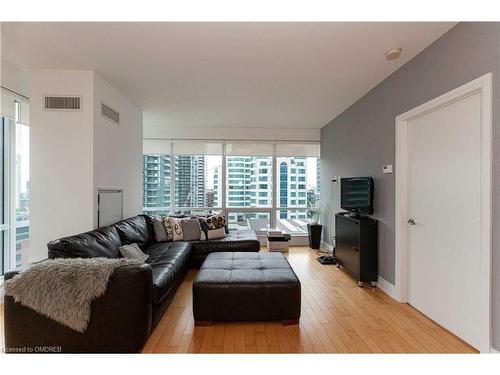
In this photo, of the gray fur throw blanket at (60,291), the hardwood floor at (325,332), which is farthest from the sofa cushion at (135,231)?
the gray fur throw blanket at (60,291)

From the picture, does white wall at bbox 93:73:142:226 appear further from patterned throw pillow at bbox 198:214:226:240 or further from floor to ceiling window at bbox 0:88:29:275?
patterned throw pillow at bbox 198:214:226:240

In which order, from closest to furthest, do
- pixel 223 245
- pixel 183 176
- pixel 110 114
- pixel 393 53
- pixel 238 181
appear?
pixel 393 53 → pixel 110 114 → pixel 223 245 → pixel 183 176 → pixel 238 181

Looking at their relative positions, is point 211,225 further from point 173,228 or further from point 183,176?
point 183,176

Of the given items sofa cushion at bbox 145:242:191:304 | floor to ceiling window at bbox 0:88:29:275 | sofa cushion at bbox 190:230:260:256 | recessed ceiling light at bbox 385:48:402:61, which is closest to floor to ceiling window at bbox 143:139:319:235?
sofa cushion at bbox 190:230:260:256

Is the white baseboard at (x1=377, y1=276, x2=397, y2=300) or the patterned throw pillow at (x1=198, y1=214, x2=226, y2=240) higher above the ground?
the patterned throw pillow at (x1=198, y1=214, x2=226, y2=240)

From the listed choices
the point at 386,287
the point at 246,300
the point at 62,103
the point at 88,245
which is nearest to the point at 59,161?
the point at 62,103

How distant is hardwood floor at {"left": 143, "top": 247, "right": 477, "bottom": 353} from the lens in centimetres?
187

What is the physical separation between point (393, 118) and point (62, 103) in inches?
145

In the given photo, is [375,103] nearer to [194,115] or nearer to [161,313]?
[194,115]

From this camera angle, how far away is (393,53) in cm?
231

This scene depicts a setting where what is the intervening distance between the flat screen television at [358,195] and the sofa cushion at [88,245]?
2979 millimetres

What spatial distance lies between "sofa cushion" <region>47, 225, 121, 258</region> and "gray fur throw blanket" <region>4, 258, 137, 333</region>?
35cm

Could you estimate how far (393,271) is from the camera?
2.79 meters
